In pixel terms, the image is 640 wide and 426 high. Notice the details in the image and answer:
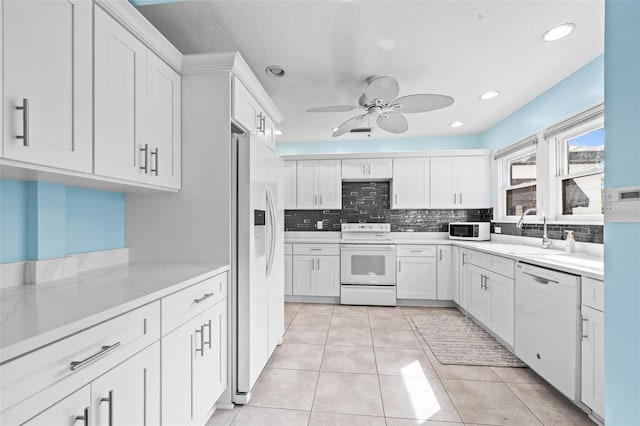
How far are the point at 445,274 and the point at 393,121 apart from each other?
240 centimetres

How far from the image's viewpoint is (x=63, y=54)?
1.16 meters

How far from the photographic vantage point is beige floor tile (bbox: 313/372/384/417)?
6.19ft

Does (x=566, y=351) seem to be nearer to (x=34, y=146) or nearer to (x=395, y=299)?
(x=395, y=299)

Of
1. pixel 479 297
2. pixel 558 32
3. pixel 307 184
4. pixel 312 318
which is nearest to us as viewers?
pixel 558 32

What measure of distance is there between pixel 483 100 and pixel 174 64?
3.10 meters

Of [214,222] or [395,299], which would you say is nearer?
[214,222]

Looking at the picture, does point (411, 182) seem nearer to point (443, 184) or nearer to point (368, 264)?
point (443, 184)

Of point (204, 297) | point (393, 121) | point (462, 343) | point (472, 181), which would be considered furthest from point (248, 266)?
point (472, 181)

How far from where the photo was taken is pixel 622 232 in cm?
106

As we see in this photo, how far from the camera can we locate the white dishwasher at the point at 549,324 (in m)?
1.85

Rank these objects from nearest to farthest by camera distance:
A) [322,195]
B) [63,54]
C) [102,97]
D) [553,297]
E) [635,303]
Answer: [635,303], [63,54], [102,97], [553,297], [322,195]

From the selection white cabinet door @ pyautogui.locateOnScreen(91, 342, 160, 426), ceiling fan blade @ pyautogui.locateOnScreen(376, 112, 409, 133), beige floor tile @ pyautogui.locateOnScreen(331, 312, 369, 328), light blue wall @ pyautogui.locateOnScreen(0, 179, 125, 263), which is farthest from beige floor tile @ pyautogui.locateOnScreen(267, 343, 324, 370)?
ceiling fan blade @ pyautogui.locateOnScreen(376, 112, 409, 133)

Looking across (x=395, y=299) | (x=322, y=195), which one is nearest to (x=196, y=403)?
(x=395, y=299)

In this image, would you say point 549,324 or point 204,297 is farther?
point 549,324
